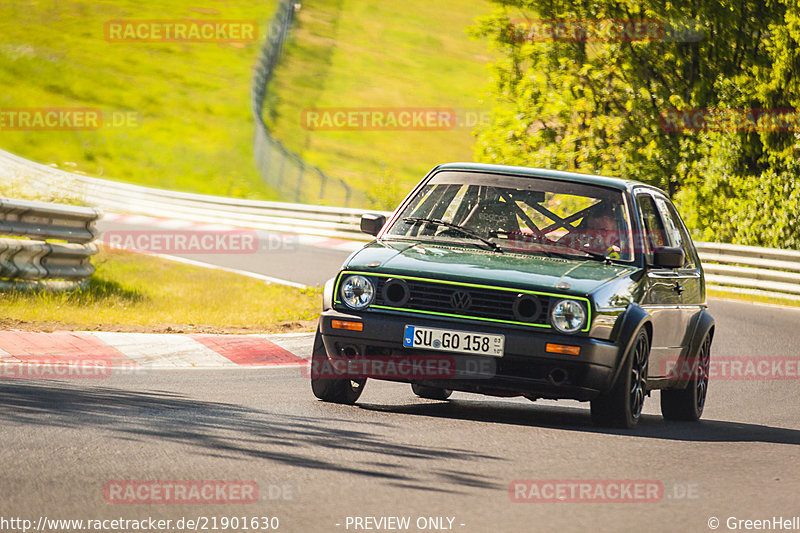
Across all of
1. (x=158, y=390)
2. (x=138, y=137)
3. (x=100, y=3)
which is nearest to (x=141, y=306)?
(x=158, y=390)

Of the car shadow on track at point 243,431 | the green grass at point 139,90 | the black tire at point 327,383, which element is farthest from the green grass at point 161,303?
the green grass at point 139,90

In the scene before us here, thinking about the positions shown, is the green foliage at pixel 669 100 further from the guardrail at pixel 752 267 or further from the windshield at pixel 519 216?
the windshield at pixel 519 216

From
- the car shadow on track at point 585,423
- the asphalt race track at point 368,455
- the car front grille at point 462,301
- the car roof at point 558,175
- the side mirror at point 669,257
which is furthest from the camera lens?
the car roof at point 558,175

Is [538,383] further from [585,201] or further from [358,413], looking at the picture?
[585,201]

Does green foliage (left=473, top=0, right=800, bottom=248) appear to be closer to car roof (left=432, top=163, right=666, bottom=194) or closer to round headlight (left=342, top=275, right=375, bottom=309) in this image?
car roof (left=432, top=163, right=666, bottom=194)

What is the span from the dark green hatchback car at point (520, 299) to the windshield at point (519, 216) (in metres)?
0.01

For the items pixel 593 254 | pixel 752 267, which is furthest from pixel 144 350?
pixel 752 267

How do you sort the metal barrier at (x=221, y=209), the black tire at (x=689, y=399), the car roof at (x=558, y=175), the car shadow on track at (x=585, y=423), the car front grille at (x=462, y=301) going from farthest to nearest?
the metal barrier at (x=221, y=209), the black tire at (x=689, y=399), the car roof at (x=558, y=175), the car shadow on track at (x=585, y=423), the car front grille at (x=462, y=301)

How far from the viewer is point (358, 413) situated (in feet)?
27.0

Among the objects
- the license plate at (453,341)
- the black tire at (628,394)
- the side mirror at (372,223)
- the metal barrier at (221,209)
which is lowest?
the metal barrier at (221,209)

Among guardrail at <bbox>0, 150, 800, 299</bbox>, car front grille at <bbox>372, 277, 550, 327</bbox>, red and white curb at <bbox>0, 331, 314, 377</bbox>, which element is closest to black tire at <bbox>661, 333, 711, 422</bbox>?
car front grille at <bbox>372, 277, 550, 327</bbox>

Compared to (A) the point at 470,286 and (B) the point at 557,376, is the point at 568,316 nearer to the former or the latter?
(B) the point at 557,376

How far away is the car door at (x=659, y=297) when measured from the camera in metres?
8.63

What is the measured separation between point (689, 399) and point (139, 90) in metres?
59.1
